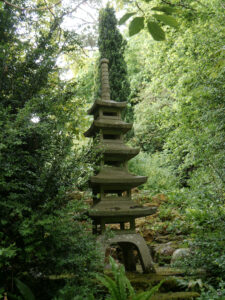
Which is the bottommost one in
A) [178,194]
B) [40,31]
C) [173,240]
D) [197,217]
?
[173,240]

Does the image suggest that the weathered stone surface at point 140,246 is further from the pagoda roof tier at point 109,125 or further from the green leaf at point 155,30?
the green leaf at point 155,30

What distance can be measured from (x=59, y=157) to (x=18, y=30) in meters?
2.19

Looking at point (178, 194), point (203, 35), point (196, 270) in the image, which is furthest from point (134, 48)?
point (196, 270)

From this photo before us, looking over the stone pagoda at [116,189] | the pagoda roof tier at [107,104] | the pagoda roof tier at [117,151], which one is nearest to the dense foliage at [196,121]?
the stone pagoda at [116,189]

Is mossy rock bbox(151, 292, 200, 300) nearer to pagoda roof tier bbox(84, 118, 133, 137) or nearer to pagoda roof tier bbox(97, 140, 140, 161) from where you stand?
pagoda roof tier bbox(97, 140, 140, 161)

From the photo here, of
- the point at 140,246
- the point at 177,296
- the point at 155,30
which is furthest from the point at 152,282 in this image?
the point at 155,30

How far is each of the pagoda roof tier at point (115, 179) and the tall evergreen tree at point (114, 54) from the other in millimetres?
8559

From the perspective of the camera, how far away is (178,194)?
5.73 m

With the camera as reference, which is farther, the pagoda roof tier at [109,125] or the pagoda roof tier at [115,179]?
the pagoda roof tier at [109,125]

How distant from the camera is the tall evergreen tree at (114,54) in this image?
1348cm

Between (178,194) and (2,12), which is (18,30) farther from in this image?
(178,194)

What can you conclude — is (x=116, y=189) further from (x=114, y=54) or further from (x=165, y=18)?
(x=114, y=54)

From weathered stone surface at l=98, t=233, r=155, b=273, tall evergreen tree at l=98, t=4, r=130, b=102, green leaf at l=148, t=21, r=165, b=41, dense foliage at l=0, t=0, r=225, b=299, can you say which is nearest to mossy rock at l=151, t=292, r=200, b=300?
dense foliage at l=0, t=0, r=225, b=299

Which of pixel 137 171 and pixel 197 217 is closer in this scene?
pixel 197 217
